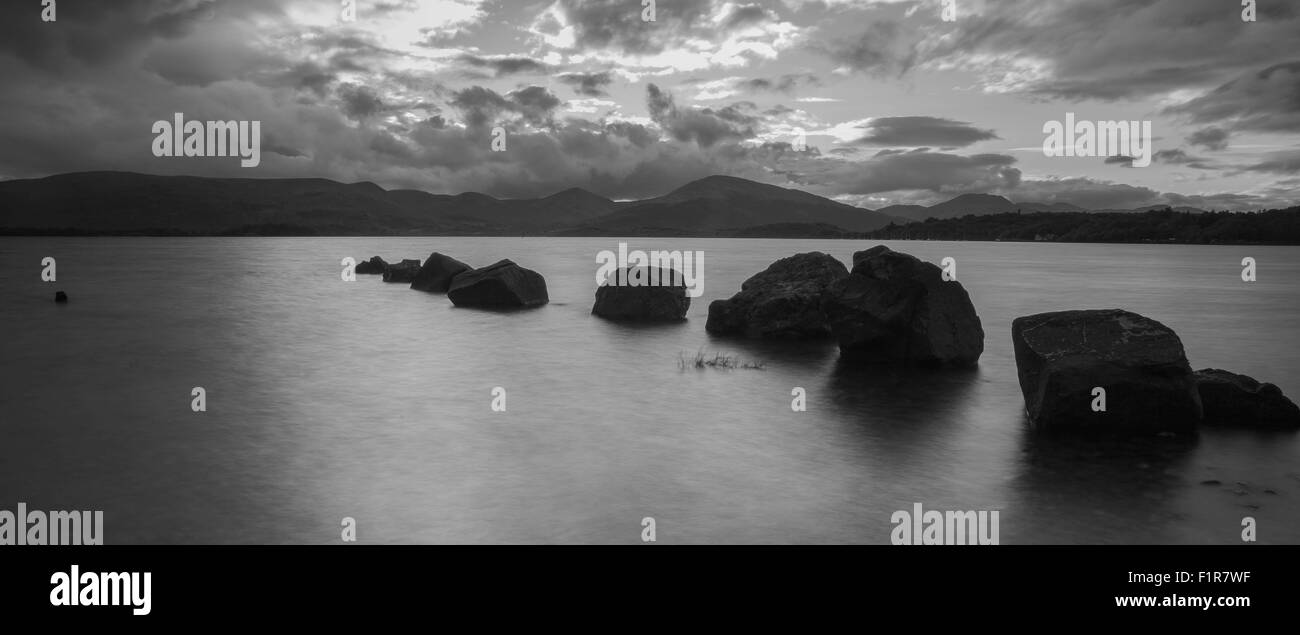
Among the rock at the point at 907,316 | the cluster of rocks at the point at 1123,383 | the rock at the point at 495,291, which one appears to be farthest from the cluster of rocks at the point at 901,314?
the rock at the point at 495,291

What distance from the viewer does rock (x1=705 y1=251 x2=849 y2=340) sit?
2217cm

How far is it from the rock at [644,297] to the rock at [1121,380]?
16.1 meters

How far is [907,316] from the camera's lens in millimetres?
17688

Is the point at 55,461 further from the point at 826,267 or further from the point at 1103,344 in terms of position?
the point at 826,267

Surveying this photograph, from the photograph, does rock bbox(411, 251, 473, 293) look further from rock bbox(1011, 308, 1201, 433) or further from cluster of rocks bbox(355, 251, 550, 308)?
rock bbox(1011, 308, 1201, 433)

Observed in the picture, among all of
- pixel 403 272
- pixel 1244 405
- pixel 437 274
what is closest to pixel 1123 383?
pixel 1244 405

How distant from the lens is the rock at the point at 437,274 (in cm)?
3800

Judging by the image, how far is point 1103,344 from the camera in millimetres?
11578

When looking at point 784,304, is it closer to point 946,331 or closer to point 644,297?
point 946,331

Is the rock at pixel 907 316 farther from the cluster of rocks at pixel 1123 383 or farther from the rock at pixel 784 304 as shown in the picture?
the cluster of rocks at pixel 1123 383

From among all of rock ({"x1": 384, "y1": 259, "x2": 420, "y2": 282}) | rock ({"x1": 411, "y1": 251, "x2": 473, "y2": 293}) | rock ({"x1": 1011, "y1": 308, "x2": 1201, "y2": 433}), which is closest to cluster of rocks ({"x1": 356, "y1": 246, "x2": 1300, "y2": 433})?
rock ({"x1": 1011, "y1": 308, "x2": 1201, "y2": 433})

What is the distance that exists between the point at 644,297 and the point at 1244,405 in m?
17.8

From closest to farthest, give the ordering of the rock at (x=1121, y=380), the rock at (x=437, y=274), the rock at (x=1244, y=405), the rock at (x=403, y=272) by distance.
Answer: the rock at (x=1121, y=380)
the rock at (x=1244, y=405)
the rock at (x=437, y=274)
the rock at (x=403, y=272)
